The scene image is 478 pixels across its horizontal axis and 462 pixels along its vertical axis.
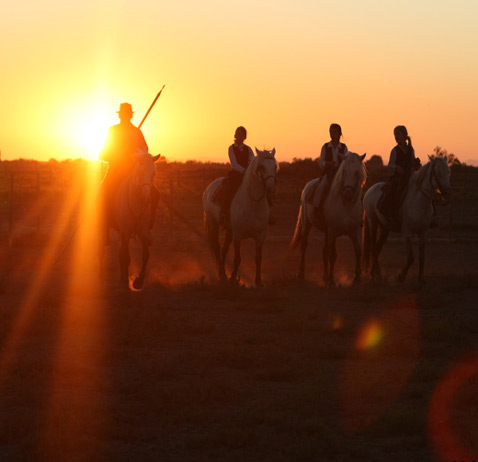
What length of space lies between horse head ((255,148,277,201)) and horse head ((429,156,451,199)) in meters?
3.00

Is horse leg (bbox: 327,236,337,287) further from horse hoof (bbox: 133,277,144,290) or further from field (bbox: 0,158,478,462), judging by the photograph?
horse hoof (bbox: 133,277,144,290)

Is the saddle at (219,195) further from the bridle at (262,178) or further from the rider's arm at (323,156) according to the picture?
the rider's arm at (323,156)

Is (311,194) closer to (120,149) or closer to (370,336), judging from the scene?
(120,149)

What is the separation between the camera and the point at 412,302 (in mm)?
13352

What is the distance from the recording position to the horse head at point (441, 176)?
1486cm

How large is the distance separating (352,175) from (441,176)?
1.64 meters

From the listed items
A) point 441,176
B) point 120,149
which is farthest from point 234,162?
point 441,176

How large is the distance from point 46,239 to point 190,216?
10.8 m

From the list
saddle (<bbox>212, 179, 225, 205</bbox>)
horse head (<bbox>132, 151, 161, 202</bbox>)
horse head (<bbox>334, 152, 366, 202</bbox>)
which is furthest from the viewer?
saddle (<bbox>212, 179, 225, 205</bbox>)

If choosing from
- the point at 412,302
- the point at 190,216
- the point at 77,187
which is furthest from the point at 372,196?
the point at 77,187

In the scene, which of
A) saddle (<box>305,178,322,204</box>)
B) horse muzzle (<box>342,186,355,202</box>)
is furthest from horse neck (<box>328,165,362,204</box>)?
saddle (<box>305,178,322,204</box>)

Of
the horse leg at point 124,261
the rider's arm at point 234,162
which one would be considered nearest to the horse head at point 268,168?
the rider's arm at point 234,162

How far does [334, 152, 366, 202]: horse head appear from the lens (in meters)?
14.5

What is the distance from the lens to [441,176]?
14914mm
